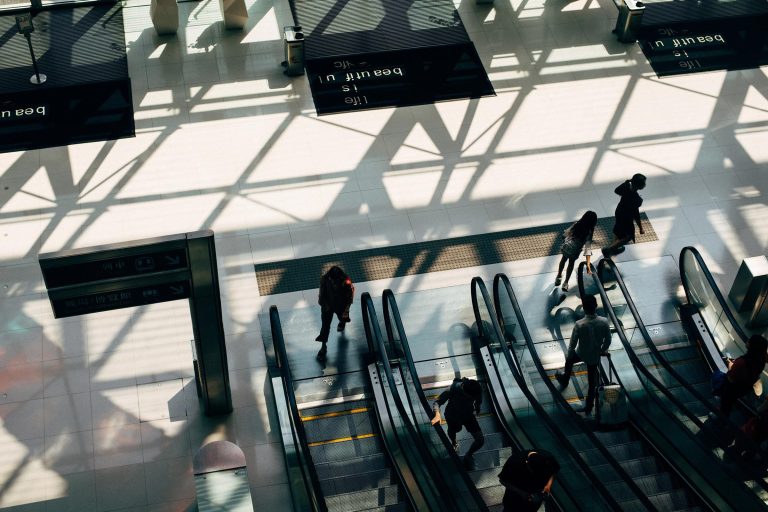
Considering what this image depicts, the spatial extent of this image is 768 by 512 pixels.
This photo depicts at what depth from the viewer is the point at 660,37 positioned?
17.5 metres

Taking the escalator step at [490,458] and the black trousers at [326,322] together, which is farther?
the black trousers at [326,322]

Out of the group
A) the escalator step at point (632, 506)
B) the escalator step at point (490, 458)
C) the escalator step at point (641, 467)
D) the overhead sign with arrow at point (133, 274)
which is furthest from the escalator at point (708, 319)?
the overhead sign with arrow at point (133, 274)

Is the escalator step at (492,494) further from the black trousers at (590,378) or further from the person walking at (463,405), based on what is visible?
the black trousers at (590,378)

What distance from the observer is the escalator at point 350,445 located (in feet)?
34.5

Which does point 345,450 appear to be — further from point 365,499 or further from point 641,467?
point 641,467

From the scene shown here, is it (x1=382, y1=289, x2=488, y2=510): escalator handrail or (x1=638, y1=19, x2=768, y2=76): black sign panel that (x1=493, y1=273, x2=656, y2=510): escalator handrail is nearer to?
(x1=382, y1=289, x2=488, y2=510): escalator handrail

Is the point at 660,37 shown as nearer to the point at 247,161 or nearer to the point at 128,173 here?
the point at 247,161

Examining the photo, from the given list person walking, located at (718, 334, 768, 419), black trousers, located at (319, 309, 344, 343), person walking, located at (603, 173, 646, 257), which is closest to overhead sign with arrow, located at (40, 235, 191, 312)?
black trousers, located at (319, 309, 344, 343)

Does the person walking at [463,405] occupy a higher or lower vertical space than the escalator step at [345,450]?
lower

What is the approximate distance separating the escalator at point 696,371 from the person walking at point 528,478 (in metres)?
2.04

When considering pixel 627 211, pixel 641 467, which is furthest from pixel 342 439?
pixel 627 211

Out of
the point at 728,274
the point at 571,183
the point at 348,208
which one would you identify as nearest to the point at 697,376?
the point at 728,274

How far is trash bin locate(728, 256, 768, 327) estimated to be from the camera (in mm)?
12984

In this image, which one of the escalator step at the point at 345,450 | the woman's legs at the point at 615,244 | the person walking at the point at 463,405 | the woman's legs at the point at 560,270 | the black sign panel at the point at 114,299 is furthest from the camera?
the woman's legs at the point at 615,244
